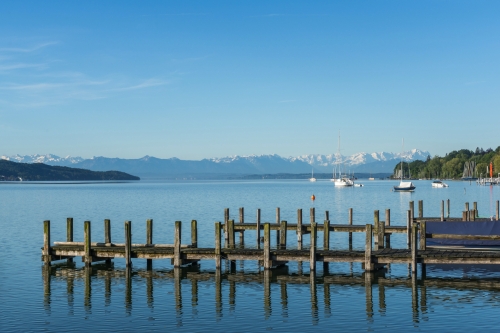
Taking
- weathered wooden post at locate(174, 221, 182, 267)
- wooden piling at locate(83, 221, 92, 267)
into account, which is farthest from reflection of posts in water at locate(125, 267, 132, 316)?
weathered wooden post at locate(174, 221, 182, 267)

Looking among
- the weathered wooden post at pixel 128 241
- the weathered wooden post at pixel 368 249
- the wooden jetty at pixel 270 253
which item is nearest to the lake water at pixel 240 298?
the weathered wooden post at pixel 368 249

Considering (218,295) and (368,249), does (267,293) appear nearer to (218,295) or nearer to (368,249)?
(218,295)

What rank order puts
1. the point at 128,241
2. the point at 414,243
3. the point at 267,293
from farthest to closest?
the point at 128,241 < the point at 414,243 < the point at 267,293

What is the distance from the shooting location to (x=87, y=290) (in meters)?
31.8

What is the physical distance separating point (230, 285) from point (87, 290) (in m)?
6.92

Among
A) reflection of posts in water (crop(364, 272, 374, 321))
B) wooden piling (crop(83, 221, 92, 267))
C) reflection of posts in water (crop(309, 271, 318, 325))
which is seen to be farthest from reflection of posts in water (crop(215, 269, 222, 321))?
wooden piling (crop(83, 221, 92, 267))

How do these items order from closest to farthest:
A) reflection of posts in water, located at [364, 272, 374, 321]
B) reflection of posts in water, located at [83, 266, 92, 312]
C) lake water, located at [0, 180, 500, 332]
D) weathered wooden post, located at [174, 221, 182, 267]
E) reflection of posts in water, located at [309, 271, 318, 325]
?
lake water, located at [0, 180, 500, 332] < reflection of posts in water, located at [309, 271, 318, 325] < reflection of posts in water, located at [364, 272, 374, 321] < reflection of posts in water, located at [83, 266, 92, 312] < weathered wooden post, located at [174, 221, 182, 267]

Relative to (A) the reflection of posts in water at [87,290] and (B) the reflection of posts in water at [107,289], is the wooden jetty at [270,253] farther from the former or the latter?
(B) the reflection of posts in water at [107,289]

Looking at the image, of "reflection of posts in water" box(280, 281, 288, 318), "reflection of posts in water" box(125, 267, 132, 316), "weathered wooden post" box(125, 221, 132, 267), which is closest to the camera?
"reflection of posts in water" box(280, 281, 288, 318)

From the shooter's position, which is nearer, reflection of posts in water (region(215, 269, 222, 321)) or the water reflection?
reflection of posts in water (region(215, 269, 222, 321))

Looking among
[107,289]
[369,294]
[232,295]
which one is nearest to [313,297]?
[369,294]

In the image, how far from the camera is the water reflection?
90.7 ft

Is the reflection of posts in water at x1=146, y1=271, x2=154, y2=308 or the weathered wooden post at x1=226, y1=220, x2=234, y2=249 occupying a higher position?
the weathered wooden post at x1=226, y1=220, x2=234, y2=249

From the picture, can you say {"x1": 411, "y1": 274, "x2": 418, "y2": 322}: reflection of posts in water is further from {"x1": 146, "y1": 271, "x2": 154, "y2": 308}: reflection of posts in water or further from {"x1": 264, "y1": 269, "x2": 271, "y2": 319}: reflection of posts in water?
{"x1": 146, "y1": 271, "x2": 154, "y2": 308}: reflection of posts in water
